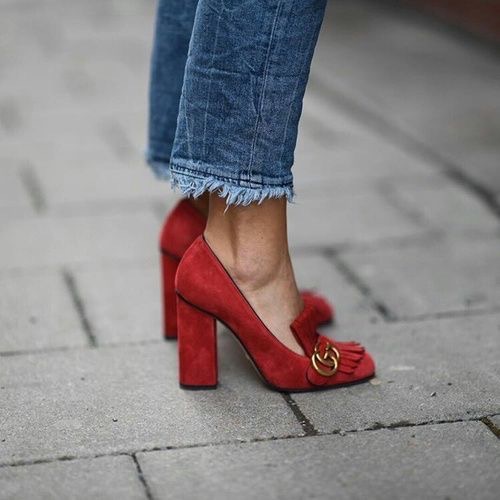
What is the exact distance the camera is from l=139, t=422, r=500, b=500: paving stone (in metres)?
1.47

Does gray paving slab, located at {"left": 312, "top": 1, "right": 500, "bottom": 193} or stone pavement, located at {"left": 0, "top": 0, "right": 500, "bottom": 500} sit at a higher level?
stone pavement, located at {"left": 0, "top": 0, "right": 500, "bottom": 500}

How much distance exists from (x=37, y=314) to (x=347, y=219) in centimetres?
99

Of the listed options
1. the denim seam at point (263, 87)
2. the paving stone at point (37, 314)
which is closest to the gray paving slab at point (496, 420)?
the denim seam at point (263, 87)

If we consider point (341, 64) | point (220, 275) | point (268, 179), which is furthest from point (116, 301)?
point (341, 64)

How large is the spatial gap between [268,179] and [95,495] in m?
0.58

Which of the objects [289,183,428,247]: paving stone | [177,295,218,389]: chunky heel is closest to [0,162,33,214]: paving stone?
[289,183,428,247]: paving stone

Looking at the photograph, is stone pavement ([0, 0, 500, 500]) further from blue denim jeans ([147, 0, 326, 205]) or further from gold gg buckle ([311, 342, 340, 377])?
blue denim jeans ([147, 0, 326, 205])

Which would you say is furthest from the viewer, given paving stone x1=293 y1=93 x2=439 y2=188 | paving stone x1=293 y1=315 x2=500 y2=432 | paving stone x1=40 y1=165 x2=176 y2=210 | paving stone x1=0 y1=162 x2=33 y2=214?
paving stone x1=293 y1=93 x2=439 y2=188

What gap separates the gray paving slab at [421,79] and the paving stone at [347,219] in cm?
38

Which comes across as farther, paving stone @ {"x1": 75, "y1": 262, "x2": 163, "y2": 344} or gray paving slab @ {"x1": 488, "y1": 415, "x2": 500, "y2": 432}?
paving stone @ {"x1": 75, "y1": 262, "x2": 163, "y2": 344}

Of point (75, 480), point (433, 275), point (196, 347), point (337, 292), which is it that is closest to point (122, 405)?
point (196, 347)

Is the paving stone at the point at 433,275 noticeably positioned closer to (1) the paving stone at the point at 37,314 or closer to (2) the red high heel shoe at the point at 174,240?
(2) the red high heel shoe at the point at 174,240

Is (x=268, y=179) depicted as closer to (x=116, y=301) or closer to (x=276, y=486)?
(x=276, y=486)

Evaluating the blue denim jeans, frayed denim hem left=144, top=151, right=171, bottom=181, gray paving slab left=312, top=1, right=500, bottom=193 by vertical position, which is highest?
the blue denim jeans
